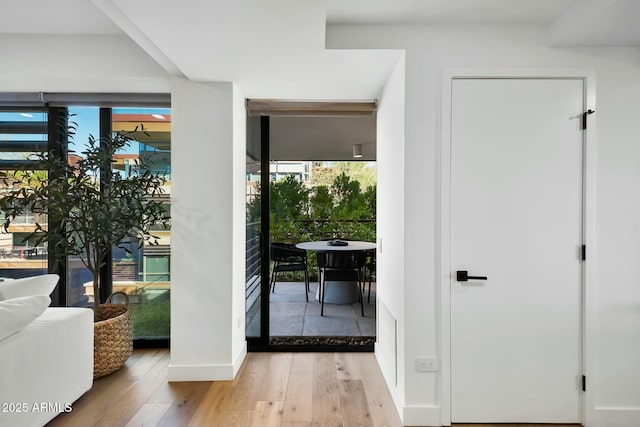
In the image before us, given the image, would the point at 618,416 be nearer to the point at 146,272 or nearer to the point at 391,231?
the point at 391,231

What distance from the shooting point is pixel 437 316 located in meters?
2.10

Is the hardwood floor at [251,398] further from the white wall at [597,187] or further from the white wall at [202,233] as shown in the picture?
the white wall at [597,187]

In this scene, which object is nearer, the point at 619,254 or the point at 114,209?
the point at 619,254

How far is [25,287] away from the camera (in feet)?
6.77

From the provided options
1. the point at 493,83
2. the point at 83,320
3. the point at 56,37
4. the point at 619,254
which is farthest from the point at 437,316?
the point at 56,37

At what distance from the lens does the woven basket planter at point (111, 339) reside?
8.46 ft

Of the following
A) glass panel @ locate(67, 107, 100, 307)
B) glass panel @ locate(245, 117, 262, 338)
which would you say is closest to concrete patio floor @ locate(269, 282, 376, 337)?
glass panel @ locate(245, 117, 262, 338)

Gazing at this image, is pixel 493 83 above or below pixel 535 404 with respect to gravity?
above

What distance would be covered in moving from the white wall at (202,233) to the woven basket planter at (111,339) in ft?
1.53

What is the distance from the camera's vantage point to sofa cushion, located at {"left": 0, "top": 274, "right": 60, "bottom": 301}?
2.01 meters

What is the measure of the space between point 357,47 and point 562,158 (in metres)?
1.41

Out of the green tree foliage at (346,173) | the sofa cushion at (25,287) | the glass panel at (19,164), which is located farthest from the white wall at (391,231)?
the green tree foliage at (346,173)

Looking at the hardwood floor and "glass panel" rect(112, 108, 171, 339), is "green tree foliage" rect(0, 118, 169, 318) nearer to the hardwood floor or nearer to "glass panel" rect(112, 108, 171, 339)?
"glass panel" rect(112, 108, 171, 339)

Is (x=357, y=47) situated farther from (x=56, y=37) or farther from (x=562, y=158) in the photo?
(x=56, y=37)
